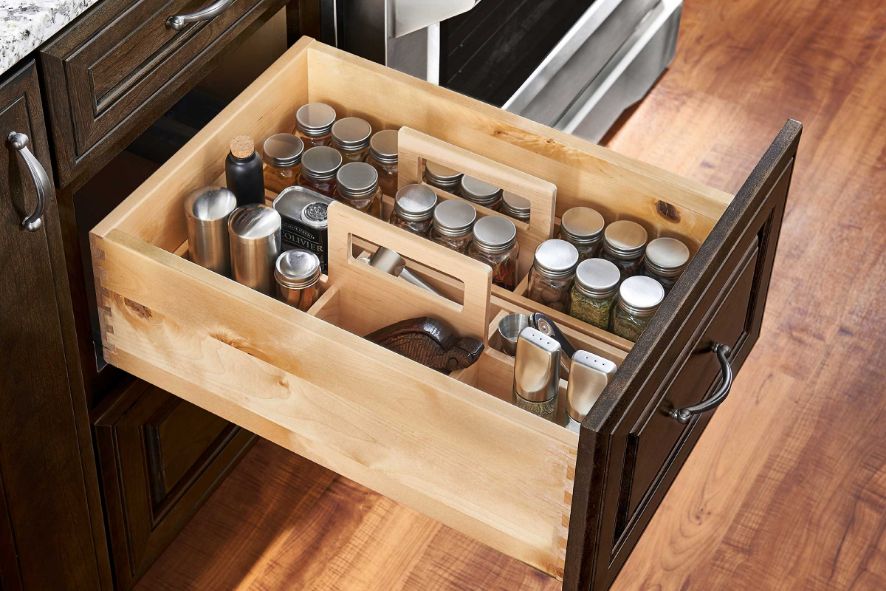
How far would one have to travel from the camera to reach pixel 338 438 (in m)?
1.28

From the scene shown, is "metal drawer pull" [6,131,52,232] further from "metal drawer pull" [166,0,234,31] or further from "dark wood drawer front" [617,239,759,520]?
"dark wood drawer front" [617,239,759,520]

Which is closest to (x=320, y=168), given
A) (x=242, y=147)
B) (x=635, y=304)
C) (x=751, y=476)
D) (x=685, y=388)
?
(x=242, y=147)

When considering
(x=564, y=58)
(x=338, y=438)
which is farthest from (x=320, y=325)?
(x=564, y=58)

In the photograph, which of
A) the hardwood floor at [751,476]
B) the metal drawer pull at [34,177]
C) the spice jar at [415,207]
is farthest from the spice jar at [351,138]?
the hardwood floor at [751,476]

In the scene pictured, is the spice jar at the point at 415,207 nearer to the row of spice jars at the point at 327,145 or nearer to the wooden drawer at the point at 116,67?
the row of spice jars at the point at 327,145

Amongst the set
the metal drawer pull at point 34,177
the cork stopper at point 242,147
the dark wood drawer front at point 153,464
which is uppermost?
the metal drawer pull at point 34,177

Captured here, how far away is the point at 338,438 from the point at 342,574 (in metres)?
0.55

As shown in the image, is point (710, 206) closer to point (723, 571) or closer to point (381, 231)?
point (381, 231)

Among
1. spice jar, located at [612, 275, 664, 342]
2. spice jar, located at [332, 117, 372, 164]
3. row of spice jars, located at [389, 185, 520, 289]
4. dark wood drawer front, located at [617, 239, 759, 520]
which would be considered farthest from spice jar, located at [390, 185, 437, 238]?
dark wood drawer front, located at [617, 239, 759, 520]

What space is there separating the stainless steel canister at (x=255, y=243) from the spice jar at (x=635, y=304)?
369mm

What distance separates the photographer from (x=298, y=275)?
138cm

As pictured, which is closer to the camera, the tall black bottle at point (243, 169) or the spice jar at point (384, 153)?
the tall black bottle at point (243, 169)

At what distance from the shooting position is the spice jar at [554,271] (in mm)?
1408

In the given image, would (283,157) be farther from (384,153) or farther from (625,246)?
(625,246)
